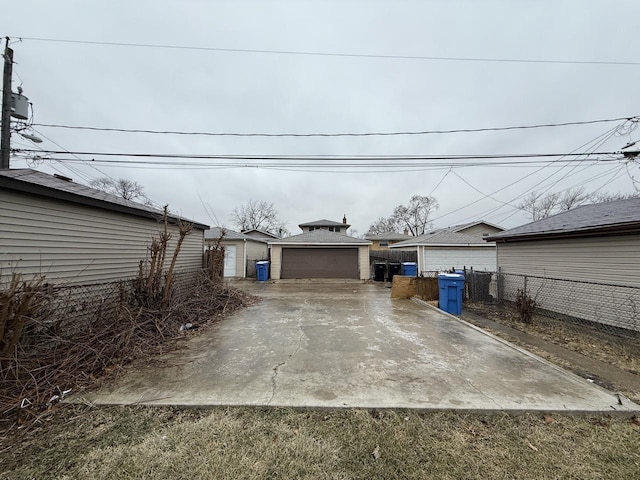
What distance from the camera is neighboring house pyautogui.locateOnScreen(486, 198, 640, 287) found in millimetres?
5625

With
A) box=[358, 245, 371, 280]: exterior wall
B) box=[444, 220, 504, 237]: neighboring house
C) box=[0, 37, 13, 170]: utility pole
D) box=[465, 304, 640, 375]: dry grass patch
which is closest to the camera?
box=[465, 304, 640, 375]: dry grass patch

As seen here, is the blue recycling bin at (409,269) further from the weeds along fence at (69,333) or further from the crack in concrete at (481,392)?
the crack in concrete at (481,392)

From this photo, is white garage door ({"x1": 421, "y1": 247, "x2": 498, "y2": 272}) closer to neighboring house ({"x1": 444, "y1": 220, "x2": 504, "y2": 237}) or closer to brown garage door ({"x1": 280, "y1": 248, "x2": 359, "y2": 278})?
brown garage door ({"x1": 280, "y1": 248, "x2": 359, "y2": 278})

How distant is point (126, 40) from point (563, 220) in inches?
543

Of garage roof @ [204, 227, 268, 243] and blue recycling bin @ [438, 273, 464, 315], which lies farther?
garage roof @ [204, 227, 268, 243]

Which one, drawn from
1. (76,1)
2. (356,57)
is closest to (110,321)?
(76,1)

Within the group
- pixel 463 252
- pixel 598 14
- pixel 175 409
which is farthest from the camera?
pixel 463 252

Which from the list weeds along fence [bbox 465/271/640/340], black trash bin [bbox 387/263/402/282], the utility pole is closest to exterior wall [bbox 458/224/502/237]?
black trash bin [bbox 387/263/402/282]

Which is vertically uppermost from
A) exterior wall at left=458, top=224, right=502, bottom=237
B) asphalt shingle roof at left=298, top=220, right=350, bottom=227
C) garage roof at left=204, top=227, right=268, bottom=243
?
asphalt shingle roof at left=298, top=220, right=350, bottom=227

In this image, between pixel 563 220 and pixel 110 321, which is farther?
pixel 563 220

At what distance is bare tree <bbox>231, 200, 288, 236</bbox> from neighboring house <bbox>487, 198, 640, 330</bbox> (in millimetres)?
36460

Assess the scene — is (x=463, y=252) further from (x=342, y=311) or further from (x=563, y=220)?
(x=342, y=311)

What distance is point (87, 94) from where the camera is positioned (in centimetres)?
862

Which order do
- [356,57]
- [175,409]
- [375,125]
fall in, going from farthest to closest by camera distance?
[375,125] < [356,57] < [175,409]
